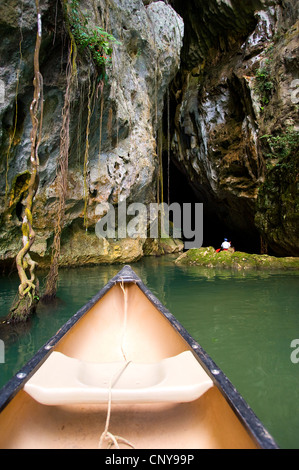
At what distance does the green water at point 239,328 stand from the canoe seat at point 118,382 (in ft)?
2.19

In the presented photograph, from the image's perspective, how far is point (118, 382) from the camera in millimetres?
1466

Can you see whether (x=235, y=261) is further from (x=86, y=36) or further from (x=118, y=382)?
(x=118, y=382)

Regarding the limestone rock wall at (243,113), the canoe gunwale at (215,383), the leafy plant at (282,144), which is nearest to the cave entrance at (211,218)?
the limestone rock wall at (243,113)

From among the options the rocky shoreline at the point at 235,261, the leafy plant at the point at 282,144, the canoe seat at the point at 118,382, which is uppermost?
the leafy plant at the point at 282,144

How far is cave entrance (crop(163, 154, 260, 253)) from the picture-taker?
50.4 feet

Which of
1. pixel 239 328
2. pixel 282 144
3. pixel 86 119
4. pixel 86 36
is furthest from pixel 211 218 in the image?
pixel 239 328

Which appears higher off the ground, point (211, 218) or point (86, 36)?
point (86, 36)

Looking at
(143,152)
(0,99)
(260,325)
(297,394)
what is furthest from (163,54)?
(297,394)

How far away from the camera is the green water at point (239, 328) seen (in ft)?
6.18

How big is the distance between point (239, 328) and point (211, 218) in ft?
50.7

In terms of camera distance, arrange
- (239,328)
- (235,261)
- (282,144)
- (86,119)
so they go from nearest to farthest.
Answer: (239,328) → (86,119) → (235,261) → (282,144)

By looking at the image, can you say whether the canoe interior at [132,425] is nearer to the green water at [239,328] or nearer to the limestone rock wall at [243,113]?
the green water at [239,328]

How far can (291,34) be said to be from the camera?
10.2m

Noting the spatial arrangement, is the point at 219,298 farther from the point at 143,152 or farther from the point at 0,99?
the point at 143,152
